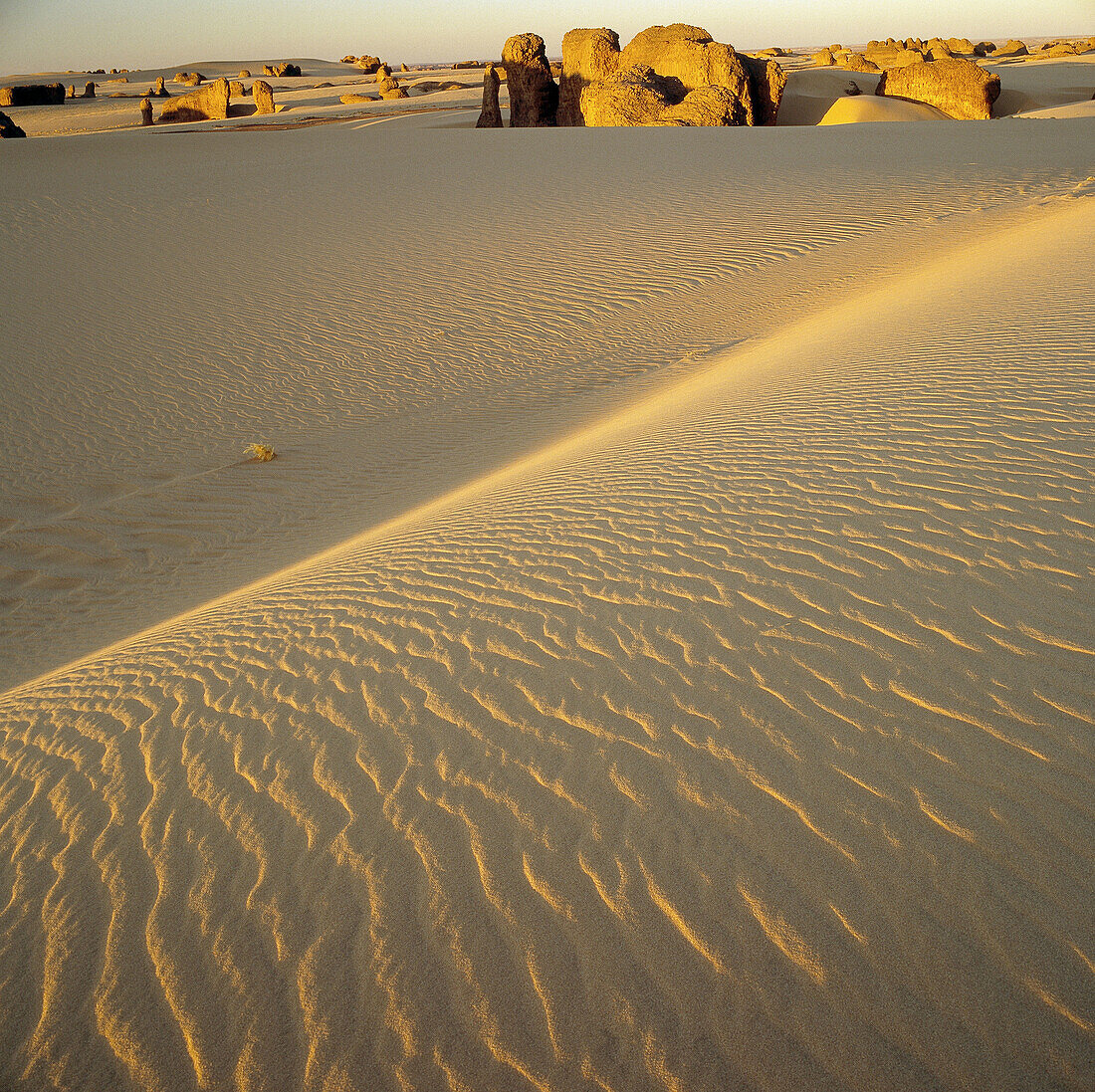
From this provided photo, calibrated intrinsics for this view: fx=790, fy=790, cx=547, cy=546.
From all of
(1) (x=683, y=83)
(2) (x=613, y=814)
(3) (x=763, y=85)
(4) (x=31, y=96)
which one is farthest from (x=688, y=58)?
(4) (x=31, y=96)

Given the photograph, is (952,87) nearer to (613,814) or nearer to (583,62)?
(583,62)

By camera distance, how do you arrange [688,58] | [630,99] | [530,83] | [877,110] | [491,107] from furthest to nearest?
[491,107] → [530,83] → [877,110] → [688,58] → [630,99]

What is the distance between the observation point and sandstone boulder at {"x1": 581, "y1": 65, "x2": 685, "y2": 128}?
888 inches

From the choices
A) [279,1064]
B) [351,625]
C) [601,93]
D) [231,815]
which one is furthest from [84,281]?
[601,93]

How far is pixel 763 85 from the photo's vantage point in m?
23.8

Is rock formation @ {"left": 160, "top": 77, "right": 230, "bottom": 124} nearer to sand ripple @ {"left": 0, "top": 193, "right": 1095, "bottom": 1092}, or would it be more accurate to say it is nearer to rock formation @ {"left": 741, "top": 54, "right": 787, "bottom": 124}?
rock formation @ {"left": 741, "top": 54, "right": 787, "bottom": 124}

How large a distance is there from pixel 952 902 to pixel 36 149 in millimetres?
26521

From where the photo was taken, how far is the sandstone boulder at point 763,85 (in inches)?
936

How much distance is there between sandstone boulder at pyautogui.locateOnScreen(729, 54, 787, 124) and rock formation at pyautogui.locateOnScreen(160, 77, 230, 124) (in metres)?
25.3

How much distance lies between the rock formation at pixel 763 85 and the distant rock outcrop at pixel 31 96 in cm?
4336

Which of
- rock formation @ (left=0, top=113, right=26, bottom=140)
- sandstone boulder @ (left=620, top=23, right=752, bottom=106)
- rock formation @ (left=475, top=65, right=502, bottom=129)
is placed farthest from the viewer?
rock formation @ (left=0, top=113, right=26, bottom=140)

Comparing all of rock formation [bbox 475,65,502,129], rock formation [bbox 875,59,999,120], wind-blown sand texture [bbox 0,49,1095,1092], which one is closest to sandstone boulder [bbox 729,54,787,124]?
rock formation [bbox 875,59,999,120]

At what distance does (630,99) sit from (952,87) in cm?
1117

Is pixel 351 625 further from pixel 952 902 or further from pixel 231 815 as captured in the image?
pixel 952 902
